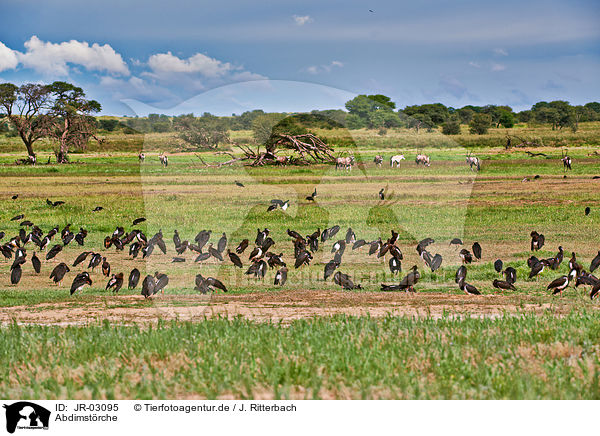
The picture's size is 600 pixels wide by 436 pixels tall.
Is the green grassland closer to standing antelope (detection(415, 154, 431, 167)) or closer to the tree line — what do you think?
the tree line

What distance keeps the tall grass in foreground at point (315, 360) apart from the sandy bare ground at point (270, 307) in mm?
1751

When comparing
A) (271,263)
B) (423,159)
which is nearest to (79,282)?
(271,263)

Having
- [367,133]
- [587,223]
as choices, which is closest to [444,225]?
[587,223]

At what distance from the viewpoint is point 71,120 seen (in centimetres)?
6575

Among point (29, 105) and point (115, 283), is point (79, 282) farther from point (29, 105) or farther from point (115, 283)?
point (29, 105)

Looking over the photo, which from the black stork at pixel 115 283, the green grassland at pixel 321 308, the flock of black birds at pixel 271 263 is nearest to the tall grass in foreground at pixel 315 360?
the green grassland at pixel 321 308
